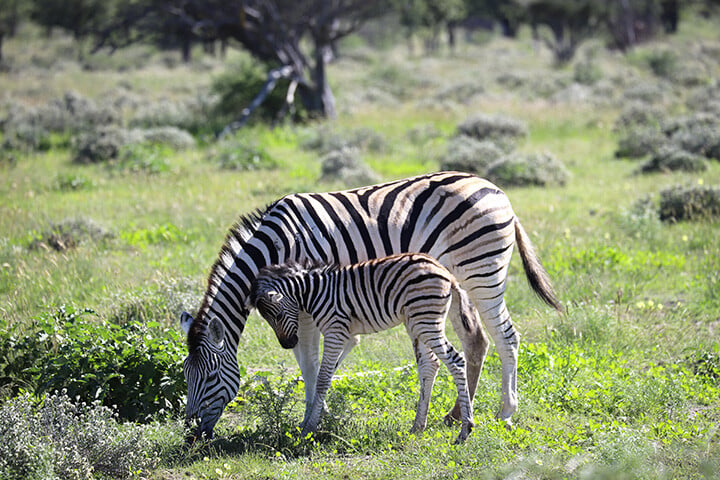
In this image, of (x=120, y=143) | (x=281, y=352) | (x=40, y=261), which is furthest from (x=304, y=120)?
(x=281, y=352)

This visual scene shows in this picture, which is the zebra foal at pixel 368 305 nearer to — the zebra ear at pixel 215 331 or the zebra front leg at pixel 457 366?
the zebra front leg at pixel 457 366

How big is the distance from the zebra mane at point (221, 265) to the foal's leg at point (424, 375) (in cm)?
151

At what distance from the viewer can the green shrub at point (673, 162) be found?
48.7ft

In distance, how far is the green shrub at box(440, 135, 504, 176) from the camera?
51.8ft

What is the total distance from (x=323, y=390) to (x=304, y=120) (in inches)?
702

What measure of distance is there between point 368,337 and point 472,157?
8636 millimetres

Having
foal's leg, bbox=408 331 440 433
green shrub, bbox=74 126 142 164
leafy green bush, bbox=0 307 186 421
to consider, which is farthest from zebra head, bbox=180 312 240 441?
green shrub, bbox=74 126 142 164

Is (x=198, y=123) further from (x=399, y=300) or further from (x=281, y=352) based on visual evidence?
(x=399, y=300)

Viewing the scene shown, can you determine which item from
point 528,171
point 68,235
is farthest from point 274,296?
point 528,171

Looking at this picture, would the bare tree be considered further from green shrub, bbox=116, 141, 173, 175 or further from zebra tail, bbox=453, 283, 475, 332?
zebra tail, bbox=453, 283, 475, 332

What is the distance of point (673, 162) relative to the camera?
49.1 feet

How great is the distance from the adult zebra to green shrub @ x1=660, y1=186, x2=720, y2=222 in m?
6.26

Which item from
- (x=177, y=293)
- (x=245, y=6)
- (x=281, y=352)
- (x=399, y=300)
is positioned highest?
(x=245, y=6)

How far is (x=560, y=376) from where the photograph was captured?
657cm
